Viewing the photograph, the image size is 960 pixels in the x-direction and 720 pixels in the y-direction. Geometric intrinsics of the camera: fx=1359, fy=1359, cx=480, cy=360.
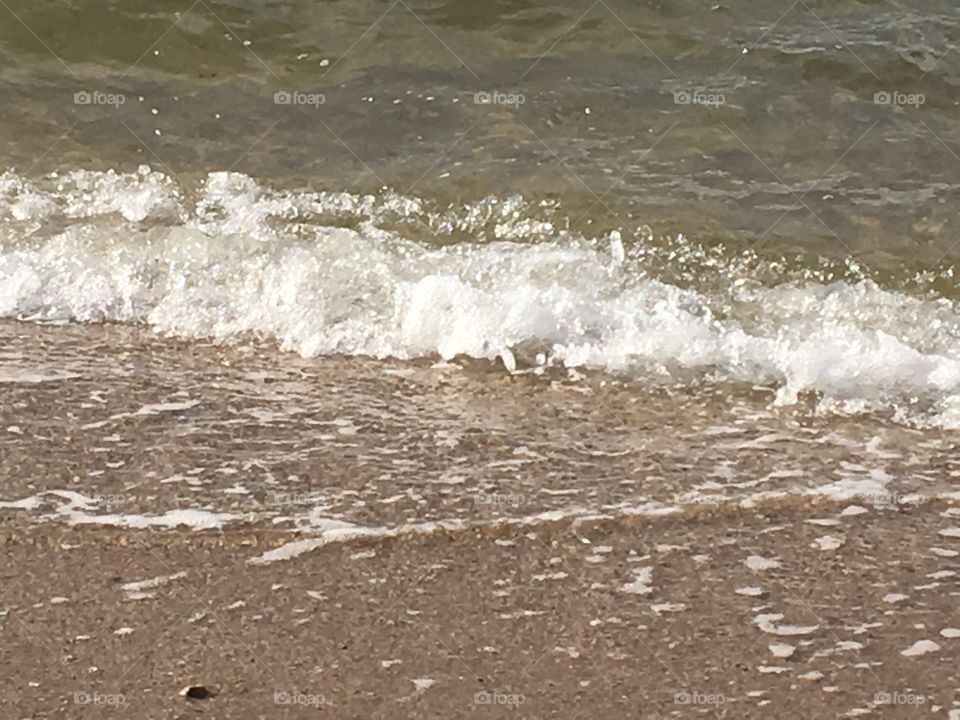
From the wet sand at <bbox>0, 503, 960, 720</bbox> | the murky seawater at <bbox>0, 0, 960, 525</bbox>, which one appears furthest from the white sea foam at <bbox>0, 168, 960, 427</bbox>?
the wet sand at <bbox>0, 503, 960, 720</bbox>

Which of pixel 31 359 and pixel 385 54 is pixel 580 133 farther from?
pixel 31 359

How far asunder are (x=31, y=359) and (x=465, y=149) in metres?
2.08

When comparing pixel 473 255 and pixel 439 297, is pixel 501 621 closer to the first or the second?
pixel 439 297

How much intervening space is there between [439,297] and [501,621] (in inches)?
62.2

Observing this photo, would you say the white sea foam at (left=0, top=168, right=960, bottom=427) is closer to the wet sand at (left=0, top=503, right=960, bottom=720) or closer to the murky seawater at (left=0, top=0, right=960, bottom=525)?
the murky seawater at (left=0, top=0, right=960, bottom=525)

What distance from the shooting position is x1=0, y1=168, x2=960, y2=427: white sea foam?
3.99 m

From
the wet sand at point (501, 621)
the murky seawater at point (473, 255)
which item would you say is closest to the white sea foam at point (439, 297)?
the murky seawater at point (473, 255)

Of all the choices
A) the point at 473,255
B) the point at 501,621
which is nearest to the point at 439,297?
the point at 473,255

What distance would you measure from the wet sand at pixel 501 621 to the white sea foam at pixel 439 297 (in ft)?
2.75

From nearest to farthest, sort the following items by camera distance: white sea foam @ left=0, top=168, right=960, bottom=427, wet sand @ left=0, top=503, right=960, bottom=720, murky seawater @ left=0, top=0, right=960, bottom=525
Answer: wet sand @ left=0, top=503, right=960, bottom=720 < murky seawater @ left=0, top=0, right=960, bottom=525 < white sea foam @ left=0, top=168, right=960, bottom=427

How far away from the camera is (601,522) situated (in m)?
3.18

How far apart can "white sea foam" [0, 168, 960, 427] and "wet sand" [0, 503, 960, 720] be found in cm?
84

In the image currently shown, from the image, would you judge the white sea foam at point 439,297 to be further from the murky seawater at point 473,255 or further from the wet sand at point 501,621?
the wet sand at point 501,621

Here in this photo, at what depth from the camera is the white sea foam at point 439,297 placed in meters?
3.99
